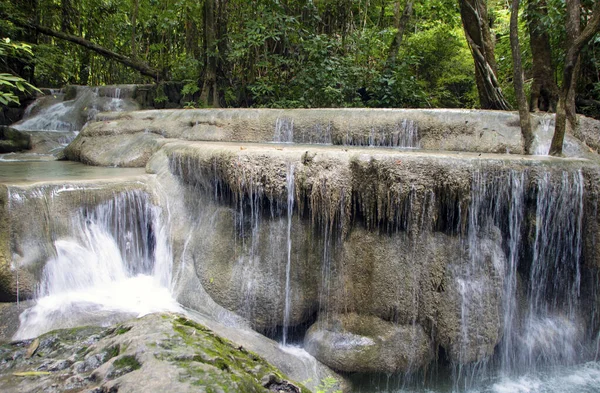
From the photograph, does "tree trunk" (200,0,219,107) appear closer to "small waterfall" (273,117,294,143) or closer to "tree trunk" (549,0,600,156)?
"small waterfall" (273,117,294,143)

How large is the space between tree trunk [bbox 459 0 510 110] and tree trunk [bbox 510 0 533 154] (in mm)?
1758

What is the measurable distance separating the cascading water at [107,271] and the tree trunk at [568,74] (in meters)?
5.53

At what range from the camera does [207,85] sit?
1109 centimetres

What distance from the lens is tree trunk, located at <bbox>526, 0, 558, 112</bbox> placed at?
310 inches

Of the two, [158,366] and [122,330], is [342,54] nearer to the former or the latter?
[122,330]

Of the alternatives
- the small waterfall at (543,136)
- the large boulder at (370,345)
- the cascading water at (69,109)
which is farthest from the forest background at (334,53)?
the large boulder at (370,345)

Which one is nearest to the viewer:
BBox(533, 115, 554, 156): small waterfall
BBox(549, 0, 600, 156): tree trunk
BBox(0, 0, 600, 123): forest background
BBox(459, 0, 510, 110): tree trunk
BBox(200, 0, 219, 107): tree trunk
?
BBox(549, 0, 600, 156): tree trunk

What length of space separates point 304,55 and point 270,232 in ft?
22.4

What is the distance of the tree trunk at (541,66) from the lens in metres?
7.87

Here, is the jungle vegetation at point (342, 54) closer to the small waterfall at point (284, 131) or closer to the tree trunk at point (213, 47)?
the tree trunk at point (213, 47)

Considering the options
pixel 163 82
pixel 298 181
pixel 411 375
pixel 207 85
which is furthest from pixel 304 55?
pixel 411 375

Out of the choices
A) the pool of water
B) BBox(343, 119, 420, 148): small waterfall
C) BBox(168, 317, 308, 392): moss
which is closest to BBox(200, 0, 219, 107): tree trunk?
the pool of water

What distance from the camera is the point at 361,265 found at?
16.2 feet

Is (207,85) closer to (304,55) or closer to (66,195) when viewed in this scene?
(304,55)
